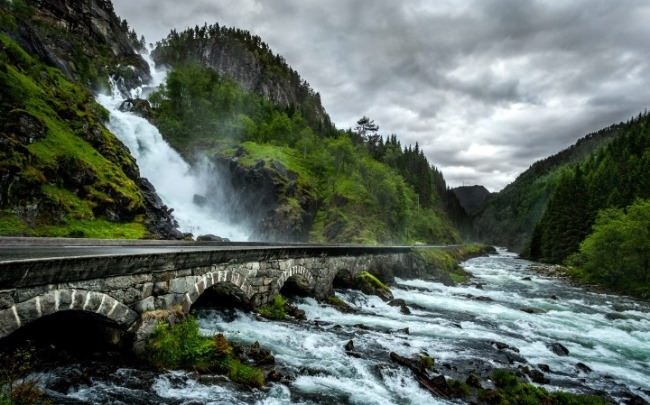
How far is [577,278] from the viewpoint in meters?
47.3

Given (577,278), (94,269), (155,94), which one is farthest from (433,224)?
(94,269)

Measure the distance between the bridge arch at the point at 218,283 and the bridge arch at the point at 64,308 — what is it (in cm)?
220

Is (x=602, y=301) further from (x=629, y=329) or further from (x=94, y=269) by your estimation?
(x=94, y=269)

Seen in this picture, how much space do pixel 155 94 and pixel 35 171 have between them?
195ft

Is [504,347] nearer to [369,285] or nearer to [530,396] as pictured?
[530,396]

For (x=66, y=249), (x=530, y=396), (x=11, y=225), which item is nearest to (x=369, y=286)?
(x=530, y=396)

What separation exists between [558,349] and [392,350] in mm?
8208

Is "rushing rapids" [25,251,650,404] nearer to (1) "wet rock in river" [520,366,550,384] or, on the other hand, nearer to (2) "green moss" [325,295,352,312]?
(1) "wet rock in river" [520,366,550,384]

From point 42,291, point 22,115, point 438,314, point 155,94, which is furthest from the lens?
point 155,94

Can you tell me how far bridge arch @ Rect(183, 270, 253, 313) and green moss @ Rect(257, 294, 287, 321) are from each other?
3.54ft

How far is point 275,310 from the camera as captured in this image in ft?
56.5

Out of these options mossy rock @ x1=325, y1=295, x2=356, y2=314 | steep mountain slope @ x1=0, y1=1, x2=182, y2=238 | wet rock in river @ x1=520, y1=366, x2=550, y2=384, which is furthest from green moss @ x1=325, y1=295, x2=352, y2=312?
steep mountain slope @ x1=0, y1=1, x2=182, y2=238

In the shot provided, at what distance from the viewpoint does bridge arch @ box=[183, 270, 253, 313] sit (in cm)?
1217

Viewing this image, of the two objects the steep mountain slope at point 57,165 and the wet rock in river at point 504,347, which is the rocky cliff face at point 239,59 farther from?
the wet rock in river at point 504,347
